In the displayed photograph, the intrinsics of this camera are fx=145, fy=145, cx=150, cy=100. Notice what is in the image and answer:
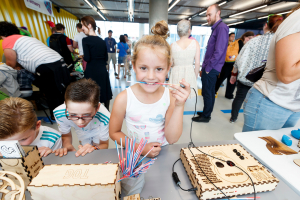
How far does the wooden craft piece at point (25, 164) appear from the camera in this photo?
470 mm

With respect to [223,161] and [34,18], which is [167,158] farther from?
[34,18]

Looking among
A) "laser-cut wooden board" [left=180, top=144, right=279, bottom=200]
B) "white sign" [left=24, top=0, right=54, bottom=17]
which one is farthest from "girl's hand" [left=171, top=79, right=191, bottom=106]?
"white sign" [left=24, top=0, right=54, bottom=17]

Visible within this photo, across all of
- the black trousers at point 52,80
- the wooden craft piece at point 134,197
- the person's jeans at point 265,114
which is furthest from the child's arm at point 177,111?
the black trousers at point 52,80

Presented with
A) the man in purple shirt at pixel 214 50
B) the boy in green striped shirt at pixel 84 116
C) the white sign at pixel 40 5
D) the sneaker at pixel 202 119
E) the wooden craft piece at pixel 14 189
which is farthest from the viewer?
the white sign at pixel 40 5

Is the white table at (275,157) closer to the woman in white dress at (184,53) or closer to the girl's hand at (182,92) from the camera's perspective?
the girl's hand at (182,92)

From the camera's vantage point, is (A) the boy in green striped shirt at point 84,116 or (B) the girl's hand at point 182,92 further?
(A) the boy in green striped shirt at point 84,116

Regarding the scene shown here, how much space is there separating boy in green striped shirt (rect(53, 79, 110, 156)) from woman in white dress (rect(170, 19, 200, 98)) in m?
1.40

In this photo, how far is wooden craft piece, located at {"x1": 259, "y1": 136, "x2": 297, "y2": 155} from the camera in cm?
72

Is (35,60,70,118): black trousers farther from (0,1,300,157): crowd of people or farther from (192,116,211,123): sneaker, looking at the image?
(192,116,211,123): sneaker

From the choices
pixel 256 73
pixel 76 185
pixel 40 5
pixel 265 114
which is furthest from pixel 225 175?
pixel 40 5

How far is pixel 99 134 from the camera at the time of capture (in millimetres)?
1101

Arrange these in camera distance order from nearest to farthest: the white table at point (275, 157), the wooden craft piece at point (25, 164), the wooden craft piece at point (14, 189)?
the wooden craft piece at point (14, 189) → the wooden craft piece at point (25, 164) → the white table at point (275, 157)

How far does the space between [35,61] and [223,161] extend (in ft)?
7.35

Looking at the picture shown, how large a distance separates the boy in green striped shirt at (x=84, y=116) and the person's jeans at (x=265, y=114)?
1.04 meters
